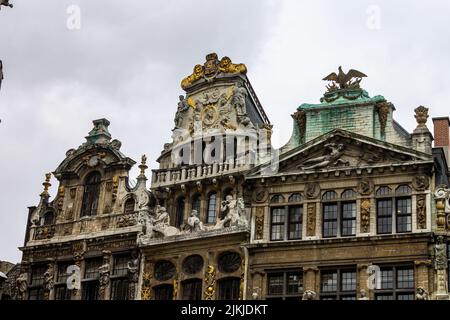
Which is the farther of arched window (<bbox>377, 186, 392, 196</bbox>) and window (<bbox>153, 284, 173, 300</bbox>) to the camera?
window (<bbox>153, 284, 173, 300</bbox>)

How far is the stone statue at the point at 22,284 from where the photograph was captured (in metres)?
44.4

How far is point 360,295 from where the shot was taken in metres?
37.5

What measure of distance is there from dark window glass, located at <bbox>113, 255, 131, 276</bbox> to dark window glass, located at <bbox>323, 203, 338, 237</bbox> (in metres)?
8.93

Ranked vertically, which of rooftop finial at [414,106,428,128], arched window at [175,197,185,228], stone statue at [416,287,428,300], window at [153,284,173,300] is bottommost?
stone statue at [416,287,428,300]

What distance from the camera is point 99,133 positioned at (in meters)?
46.2

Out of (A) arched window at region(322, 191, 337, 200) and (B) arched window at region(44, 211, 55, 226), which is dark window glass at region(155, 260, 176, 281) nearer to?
(B) arched window at region(44, 211, 55, 226)

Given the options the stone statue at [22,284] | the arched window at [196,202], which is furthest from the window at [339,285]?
the stone statue at [22,284]

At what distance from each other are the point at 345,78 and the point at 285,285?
9379 mm

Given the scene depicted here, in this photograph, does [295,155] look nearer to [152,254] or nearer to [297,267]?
[297,267]

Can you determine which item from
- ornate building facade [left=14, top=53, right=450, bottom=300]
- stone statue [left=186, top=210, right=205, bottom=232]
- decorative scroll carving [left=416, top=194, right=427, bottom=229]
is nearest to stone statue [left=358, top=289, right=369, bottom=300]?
ornate building facade [left=14, top=53, right=450, bottom=300]

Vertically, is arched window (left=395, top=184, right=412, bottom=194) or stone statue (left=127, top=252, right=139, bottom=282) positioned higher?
arched window (left=395, top=184, right=412, bottom=194)

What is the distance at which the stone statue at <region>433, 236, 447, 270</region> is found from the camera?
121ft

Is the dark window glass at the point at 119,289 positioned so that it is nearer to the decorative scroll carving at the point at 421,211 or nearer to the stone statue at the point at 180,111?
the stone statue at the point at 180,111

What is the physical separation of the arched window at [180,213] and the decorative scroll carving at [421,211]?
34.3 feet
